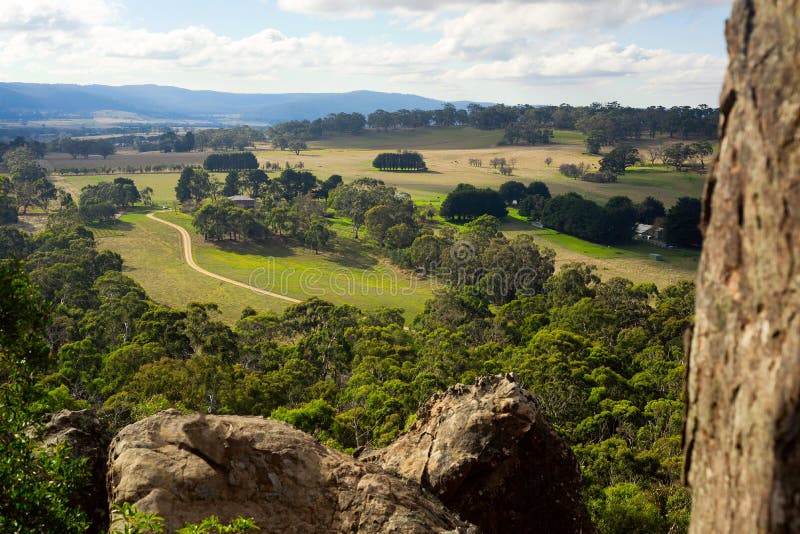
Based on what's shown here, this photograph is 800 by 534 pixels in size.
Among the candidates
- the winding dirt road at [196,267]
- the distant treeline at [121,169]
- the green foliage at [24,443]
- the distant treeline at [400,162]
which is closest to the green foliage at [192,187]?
the winding dirt road at [196,267]

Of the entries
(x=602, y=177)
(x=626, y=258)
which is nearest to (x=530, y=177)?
(x=602, y=177)

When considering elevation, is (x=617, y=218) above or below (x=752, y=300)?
below

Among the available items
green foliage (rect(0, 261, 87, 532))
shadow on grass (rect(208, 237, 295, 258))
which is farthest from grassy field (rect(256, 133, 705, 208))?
green foliage (rect(0, 261, 87, 532))

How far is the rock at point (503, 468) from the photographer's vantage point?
1589cm

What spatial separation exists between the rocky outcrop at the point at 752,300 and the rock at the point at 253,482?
25.3ft

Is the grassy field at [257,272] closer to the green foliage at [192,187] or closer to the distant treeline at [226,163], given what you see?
the green foliage at [192,187]

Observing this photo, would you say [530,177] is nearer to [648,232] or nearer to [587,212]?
[587,212]

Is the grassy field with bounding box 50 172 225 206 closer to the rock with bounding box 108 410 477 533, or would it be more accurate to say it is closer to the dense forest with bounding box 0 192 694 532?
the dense forest with bounding box 0 192 694 532

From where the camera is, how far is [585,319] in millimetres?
53094

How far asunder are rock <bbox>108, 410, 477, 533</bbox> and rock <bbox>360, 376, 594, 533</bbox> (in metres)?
1.48

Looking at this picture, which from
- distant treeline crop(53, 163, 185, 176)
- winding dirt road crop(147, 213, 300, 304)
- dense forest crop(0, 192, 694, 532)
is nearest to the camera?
dense forest crop(0, 192, 694, 532)

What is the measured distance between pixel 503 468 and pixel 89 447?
11208mm

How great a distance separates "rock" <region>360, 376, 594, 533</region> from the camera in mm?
15891

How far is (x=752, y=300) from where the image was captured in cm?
654
